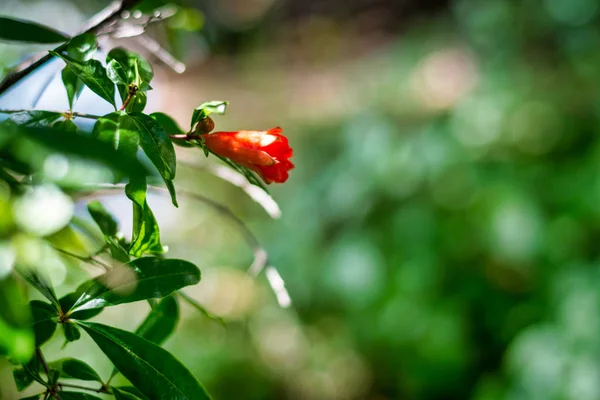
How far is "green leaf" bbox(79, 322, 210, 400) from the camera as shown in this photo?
0.33 metres

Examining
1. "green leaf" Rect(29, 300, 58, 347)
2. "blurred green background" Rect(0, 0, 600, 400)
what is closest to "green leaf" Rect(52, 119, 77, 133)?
"green leaf" Rect(29, 300, 58, 347)

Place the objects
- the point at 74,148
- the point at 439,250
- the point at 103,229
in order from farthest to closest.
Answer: the point at 439,250 → the point at 103,229 → the point at 74,148

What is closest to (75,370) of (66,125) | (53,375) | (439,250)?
(53,375)

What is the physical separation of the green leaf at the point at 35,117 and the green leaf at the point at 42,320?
102 millimetres

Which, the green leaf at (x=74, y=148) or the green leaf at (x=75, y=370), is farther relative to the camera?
the green leaf at (x=75, y=370)

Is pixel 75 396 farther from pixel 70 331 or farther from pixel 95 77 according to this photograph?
pixel 95 77

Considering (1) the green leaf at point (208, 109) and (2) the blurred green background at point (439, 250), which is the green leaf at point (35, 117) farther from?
(2) the blurred green background at point (439, 250)

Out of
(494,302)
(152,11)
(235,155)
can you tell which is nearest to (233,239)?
(494,302)

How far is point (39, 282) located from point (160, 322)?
0.56 ft

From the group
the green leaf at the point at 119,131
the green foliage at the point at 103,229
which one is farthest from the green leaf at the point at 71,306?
the green leaf at the point at 119,131

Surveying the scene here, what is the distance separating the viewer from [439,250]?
1627 mm

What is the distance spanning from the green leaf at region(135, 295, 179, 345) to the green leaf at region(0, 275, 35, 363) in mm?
218

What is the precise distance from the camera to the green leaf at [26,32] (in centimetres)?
36

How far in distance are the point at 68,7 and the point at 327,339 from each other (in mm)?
3249
